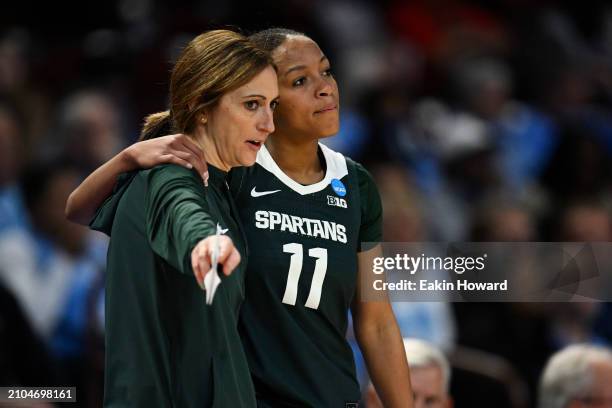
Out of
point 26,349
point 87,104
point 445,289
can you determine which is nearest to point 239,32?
point 445,289

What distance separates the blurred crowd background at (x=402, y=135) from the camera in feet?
18.7

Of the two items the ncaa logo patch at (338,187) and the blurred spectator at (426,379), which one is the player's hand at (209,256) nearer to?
the ncaa logo patch at (338,187)

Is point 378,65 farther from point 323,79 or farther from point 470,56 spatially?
point 323,79

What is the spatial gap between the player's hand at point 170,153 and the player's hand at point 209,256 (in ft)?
1.54

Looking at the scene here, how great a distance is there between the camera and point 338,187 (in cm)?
367

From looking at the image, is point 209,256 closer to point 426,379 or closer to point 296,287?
point 296,287

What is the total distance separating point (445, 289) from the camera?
4.44 meters

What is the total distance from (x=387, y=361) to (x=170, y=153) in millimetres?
1177

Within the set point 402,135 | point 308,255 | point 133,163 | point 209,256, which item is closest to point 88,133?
point 402,135

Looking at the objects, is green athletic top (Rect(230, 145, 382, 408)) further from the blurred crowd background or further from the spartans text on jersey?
the blurred crowd background

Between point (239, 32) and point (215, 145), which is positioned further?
point (239, 32)

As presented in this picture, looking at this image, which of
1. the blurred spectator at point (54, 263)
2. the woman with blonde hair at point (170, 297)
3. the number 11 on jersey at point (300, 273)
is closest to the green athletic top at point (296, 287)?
the number 11 on jersey at point (300, 273)

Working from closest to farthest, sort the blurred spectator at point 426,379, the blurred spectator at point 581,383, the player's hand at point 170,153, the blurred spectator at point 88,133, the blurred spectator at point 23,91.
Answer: the player's hand at point 170,153 → the blurred spectator at point 426,379 → the blurred spectator at point 581,383 → the blurred spectator at point 88,133 → the blurred spectator at point 23,91

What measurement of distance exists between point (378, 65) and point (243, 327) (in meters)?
5.18
